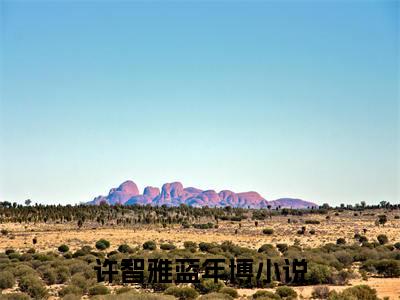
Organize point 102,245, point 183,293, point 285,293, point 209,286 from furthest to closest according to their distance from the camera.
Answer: point 102,245 < point 209,286 < point 285,293 < point 183,293

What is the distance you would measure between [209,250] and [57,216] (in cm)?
6031

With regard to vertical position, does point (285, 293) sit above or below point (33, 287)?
below

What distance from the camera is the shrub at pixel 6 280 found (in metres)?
29.1

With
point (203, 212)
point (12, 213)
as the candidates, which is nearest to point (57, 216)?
point (12, 213)

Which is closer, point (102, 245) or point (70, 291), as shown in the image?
point (70, 291)

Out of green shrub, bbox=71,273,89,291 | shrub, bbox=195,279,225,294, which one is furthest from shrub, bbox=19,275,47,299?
shrub, bbox=195,279,225,294

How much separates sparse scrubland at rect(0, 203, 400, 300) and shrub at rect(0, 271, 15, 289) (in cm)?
5

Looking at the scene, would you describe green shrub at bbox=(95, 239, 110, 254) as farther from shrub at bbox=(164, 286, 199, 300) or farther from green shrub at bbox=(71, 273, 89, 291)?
shrub at bbox=(164, 286, 199, 300)

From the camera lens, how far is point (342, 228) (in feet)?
255

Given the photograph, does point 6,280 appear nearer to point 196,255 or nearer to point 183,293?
point 183,293

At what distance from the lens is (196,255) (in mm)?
40312

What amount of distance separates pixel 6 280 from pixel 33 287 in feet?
12.2

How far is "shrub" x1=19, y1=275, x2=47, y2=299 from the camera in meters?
Answer: 26.1

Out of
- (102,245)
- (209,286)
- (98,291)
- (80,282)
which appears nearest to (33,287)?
(80,282)
